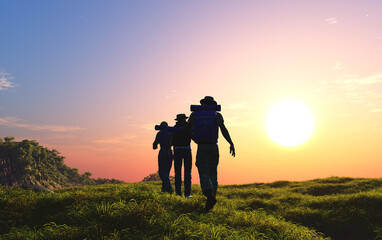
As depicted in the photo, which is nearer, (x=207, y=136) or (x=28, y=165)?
(x=207, y=136)

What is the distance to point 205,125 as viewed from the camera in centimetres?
805

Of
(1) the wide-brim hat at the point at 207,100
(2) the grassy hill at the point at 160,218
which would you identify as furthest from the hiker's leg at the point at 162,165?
(1) the wide-brim hat at the point at 207,100

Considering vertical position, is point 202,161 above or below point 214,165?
above

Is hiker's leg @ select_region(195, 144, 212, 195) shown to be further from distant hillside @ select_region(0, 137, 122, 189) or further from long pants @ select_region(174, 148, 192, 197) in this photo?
distant hillside @ select_region(0, 137, 122, 189)

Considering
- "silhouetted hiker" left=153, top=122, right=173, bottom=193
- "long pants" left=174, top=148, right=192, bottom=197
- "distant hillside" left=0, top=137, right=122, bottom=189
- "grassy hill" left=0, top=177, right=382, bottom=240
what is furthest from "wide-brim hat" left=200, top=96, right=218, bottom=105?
"distant hillside" left=0, top=137, right=122, bottom=189

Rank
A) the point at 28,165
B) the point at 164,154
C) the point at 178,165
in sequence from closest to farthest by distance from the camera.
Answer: the point at 178,165 → the point at 164,154 → the point at 28,165

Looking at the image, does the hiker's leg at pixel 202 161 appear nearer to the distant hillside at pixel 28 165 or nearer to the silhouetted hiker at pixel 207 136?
the silhouetted hiker at pixel 207 136

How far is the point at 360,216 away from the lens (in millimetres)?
9891

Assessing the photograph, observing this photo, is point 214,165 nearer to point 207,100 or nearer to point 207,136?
point 207,136

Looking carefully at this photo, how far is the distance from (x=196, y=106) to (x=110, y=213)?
3.32 metres

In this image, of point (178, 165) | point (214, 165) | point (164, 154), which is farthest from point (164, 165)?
point (214, 165)

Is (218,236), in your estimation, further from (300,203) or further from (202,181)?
(300,203)

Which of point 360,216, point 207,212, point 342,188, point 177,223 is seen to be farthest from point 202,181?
point 342,188

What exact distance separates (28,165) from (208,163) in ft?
109
